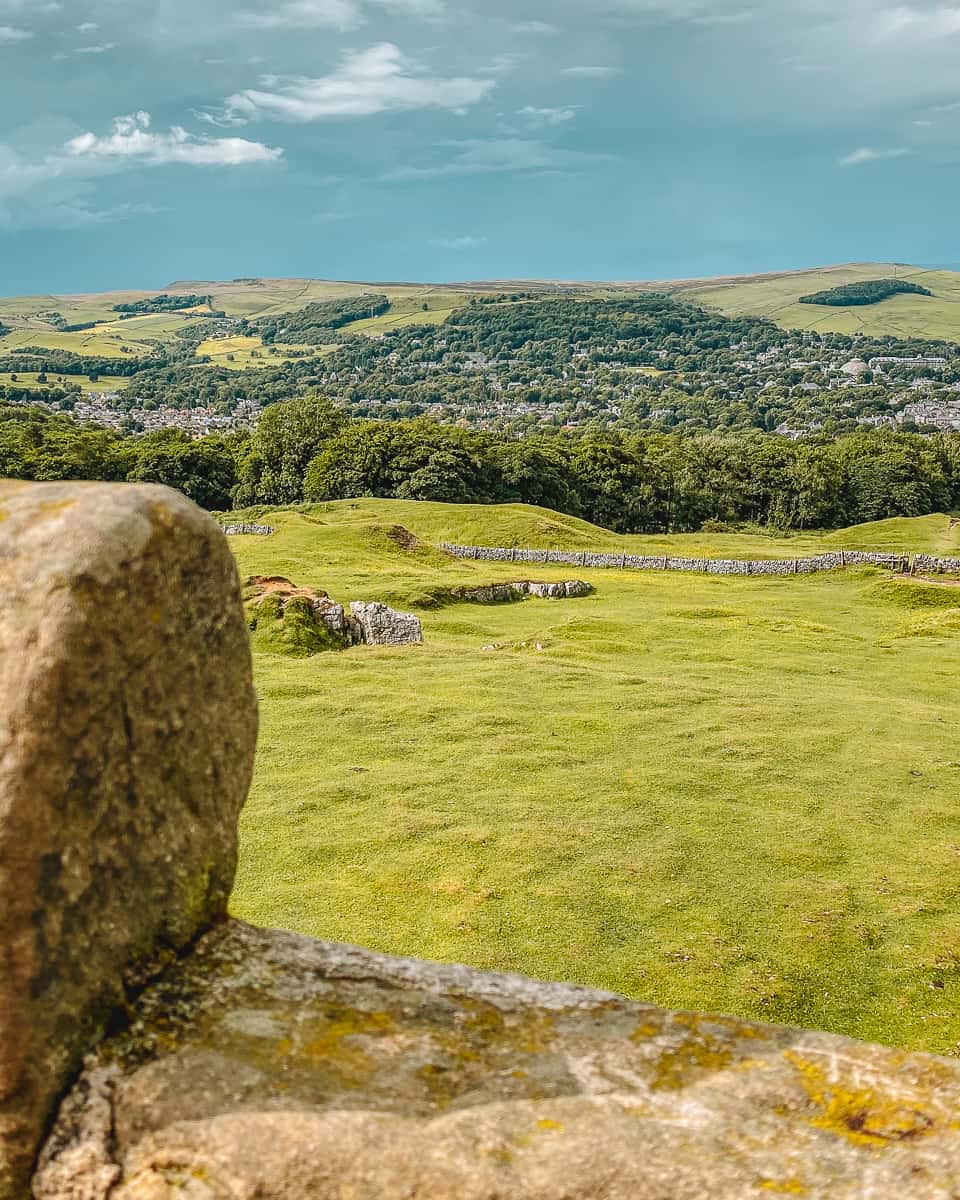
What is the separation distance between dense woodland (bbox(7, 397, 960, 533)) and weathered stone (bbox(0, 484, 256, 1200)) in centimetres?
8929

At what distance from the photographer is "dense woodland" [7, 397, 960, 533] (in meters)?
97.9

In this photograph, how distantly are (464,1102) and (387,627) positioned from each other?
2986 centimetres

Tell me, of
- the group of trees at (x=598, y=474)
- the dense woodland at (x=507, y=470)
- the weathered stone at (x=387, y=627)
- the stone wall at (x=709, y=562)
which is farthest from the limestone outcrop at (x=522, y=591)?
the group of trees at (x=598, y=474)

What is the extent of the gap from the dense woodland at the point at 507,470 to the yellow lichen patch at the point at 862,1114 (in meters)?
90.0

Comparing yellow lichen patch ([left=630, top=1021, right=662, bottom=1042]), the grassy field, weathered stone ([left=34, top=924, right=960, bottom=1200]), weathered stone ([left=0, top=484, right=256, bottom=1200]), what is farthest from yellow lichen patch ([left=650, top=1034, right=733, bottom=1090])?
the grassy field

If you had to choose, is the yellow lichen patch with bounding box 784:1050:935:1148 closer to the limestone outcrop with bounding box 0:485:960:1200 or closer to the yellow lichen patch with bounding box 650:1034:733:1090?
the limestone outcrop with bounding box 0:485:960:1200

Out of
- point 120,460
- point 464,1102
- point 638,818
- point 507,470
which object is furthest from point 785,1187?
point 120,460

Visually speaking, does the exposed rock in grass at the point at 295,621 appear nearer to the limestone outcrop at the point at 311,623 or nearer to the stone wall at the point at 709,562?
the limestone outcrop at the point at 311,623

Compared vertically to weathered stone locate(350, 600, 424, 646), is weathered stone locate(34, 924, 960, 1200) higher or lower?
higher

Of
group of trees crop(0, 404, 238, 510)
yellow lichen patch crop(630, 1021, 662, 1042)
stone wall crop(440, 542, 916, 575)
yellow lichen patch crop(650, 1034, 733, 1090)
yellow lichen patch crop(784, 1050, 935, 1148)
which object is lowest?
stone wall crop(440, 542, 916, 575)

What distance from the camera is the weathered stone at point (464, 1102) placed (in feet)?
16.5

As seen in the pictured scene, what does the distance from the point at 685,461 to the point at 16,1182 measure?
376 feet

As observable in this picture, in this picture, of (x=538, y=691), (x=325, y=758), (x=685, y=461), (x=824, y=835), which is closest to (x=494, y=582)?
(x=538, y=691)

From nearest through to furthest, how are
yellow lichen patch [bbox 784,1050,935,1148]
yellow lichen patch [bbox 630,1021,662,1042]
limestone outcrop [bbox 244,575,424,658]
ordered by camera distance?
yellow lichen patch [bbox 784,1050,935,1148]
yellow lichen patch [bbox 630,1021,662,1042]
limestone outcrop [bbox 244,575,424,658]
